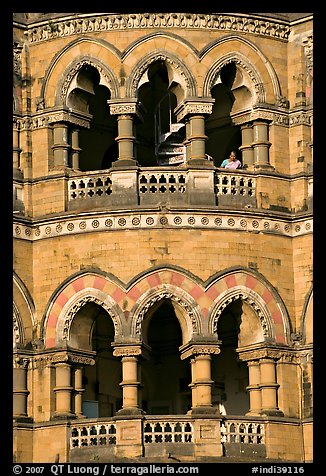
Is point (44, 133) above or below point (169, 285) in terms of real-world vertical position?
above

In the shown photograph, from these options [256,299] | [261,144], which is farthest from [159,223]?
[261,144]

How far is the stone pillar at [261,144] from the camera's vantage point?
4250 centimetres

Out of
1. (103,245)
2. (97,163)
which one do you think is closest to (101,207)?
(103,245)

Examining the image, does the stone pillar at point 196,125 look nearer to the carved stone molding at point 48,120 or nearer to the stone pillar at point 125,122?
the stone pillar at point 125,122

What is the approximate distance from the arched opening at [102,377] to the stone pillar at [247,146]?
156 inches

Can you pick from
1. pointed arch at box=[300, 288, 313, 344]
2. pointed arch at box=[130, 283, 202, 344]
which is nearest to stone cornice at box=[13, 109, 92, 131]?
pointed arch at box=[130, 283, 202, 344]

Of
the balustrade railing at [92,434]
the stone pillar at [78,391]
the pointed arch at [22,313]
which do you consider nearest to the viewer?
the balustrade railing at [92,434]

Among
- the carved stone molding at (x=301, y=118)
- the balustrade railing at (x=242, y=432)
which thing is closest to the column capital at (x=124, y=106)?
the carved stone molding at (x=301, y=118)

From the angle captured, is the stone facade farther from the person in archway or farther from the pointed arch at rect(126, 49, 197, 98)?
the person in archway

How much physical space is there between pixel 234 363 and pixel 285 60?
19.9 feet

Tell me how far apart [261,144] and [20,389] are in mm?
6492

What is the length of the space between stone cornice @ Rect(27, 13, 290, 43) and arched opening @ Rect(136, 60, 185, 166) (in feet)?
2.69

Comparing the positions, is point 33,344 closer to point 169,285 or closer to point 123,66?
point 169,285
